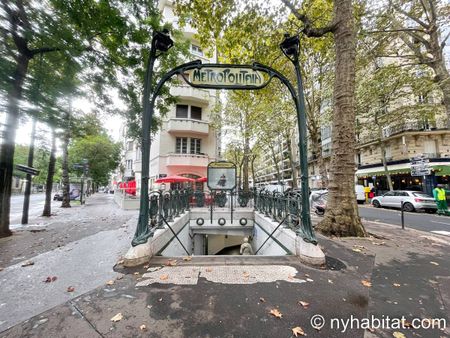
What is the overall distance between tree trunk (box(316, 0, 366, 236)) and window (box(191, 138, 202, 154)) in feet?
51.7

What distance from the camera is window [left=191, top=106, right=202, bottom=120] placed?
2077 centimetres

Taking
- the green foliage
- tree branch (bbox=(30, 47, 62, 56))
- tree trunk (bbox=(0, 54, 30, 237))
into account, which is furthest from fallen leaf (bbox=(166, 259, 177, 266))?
the green foliage

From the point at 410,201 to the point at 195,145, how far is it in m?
19.0

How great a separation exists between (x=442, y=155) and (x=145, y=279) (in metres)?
31.3

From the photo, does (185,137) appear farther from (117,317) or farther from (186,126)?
(117,317)

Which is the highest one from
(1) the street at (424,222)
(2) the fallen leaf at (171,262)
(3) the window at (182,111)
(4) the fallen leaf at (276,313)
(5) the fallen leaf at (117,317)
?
(3) the window at (182,111)

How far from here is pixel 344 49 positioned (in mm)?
6156

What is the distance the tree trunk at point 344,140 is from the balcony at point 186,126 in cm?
1470

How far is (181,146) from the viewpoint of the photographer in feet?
65.8

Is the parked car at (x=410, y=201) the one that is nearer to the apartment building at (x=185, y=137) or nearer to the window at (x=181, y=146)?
the apartment building at (x=185, y=137)

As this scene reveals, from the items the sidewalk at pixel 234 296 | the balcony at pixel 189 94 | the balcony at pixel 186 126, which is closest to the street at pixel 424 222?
the sidewalk at pixel 234 296

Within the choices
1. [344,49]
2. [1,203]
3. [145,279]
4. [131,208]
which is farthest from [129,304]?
[131,208]

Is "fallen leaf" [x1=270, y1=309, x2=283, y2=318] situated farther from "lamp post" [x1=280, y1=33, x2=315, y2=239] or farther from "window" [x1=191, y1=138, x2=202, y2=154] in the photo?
"window" [x1=191, y1=138, x2=202, y2=154]

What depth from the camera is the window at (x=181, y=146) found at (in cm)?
2009
